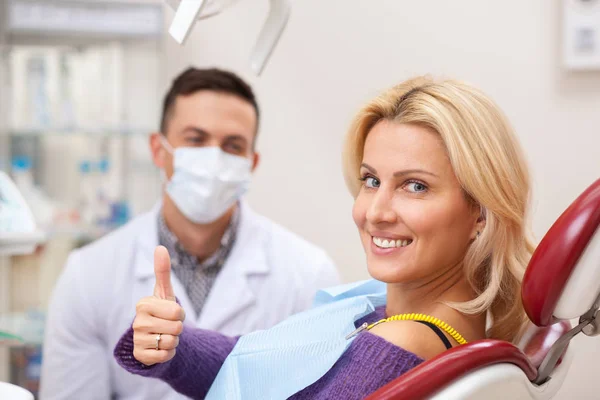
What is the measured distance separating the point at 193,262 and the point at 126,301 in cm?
25

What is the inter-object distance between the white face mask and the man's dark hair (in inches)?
7.5

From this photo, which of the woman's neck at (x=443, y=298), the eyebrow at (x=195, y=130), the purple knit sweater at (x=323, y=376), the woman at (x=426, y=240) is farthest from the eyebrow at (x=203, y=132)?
the woman's neck at (x=443, y=298)

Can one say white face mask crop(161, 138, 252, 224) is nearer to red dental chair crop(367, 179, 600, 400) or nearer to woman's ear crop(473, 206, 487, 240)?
woman's ear crop(473, 206, 487, 240)

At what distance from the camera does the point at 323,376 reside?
1.29 m

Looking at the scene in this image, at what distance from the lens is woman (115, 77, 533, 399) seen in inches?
48.2

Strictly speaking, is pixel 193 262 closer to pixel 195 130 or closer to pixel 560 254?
pixel 195 130

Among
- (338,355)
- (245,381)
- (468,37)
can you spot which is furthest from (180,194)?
(468,37)

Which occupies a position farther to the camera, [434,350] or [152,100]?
[152,100]

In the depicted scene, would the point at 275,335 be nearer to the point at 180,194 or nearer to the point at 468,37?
the point at 180,194

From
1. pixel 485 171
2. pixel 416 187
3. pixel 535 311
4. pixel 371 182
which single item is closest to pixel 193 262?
pixel 371 182

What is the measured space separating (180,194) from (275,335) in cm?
101

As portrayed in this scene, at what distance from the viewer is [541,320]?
109 cm

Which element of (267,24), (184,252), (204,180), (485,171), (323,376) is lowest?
(184,252)

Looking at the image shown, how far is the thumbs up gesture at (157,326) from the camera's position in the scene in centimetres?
132
